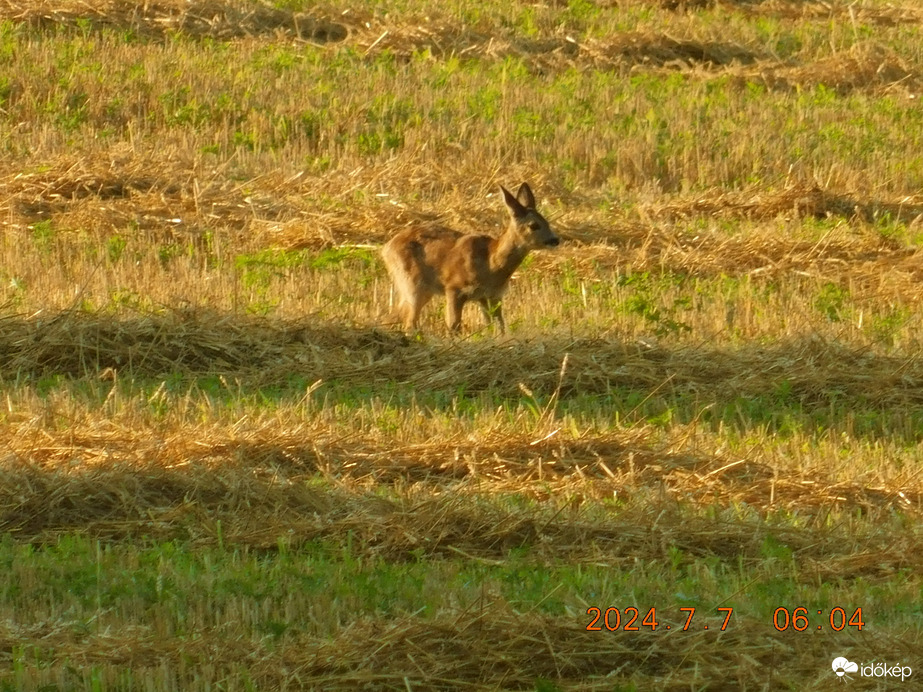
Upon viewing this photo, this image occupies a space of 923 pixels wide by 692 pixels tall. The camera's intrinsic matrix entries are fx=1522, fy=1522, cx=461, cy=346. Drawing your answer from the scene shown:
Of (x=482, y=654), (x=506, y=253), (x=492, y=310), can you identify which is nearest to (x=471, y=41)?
(x=506, y=253)

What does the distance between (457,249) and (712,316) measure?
210 centimetres

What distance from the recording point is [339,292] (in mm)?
12555

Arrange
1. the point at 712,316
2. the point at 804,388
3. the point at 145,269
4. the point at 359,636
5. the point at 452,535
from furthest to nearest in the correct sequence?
the point at 145,269 < the point at 712,316 < the point at 804,388 < the point at 452,535 < the point at 359,636

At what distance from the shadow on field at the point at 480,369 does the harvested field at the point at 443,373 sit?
0.10ft

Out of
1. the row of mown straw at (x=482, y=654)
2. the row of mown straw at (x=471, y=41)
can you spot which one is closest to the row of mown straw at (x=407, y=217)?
the row of mown straw at (x=471, y=41)

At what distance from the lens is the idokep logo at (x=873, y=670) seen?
5090 millimetres

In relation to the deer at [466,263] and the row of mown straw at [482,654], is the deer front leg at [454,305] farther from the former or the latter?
the row of mown straw at [482,654]

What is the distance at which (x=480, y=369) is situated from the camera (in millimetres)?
10047

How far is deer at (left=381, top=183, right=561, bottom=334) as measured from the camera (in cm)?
1212

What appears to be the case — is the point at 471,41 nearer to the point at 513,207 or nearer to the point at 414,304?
the point at 513,207

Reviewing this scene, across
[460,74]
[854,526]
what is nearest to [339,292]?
[854,526]

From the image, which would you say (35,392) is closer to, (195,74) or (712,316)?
(712,316)

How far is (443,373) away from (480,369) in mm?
246
